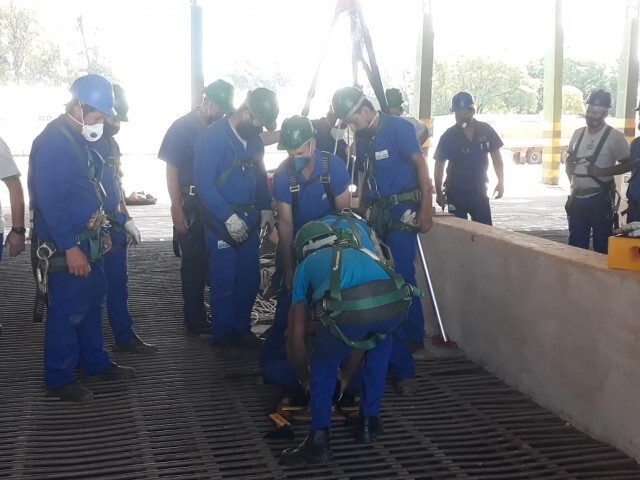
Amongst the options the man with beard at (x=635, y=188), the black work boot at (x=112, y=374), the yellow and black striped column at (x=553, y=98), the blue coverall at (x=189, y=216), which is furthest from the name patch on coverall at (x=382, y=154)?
the yellow and black striped column at (x=553, y=98)

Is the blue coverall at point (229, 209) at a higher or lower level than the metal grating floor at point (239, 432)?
higher

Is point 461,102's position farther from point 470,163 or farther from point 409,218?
point 409,218

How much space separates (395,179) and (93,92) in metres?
2.05

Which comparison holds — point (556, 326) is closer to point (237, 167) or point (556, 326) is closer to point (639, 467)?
point (639, 467)

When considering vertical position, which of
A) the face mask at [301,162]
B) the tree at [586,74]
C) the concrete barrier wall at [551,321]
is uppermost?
the tree at [586,74]

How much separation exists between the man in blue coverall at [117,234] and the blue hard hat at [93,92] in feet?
1.22

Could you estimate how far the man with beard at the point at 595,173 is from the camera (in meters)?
6.79

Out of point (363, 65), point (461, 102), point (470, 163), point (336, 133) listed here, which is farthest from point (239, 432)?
point (461, 102)

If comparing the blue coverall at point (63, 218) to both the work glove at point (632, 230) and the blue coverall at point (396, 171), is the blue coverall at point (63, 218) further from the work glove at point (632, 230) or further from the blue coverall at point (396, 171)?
the work glove at point (632, 230)

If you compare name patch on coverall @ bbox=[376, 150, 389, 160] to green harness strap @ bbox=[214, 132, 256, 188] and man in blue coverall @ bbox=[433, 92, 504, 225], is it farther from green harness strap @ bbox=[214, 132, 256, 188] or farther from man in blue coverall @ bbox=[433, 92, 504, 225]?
man in blue coverall @ bbox=[433, 92, 504, 225]

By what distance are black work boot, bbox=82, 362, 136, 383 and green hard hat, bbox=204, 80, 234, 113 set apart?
1.99m

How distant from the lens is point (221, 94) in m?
5.56

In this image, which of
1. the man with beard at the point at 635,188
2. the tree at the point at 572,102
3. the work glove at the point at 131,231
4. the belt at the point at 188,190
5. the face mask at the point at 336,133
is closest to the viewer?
the work glove at the point at 131,231

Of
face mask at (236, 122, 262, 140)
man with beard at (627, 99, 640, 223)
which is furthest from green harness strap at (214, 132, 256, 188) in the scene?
man with beard at (627, 99, 640, 223)
